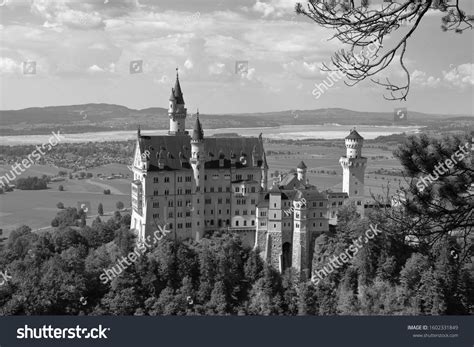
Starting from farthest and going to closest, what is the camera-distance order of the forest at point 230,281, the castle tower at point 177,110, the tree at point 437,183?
the castle tower at point 177,110 < the forest at point 230,281 < the tree at point 437,183

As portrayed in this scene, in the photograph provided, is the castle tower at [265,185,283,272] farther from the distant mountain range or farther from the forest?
the distant mountain range

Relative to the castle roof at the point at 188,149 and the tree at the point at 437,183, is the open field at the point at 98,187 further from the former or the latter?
the tree at the point at 437,183

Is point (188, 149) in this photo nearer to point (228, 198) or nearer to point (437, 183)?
point (228, 198)

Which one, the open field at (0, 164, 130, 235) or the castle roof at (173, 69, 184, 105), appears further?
the open field at (0, 164, 130, 235)

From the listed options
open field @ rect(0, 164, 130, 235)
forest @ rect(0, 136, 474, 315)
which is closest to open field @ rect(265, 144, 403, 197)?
open field @ rect(0, 164, 130, 235)

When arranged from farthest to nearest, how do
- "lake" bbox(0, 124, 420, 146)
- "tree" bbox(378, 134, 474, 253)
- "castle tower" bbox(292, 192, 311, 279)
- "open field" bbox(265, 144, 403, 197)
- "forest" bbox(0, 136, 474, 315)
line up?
"lake" bbox(0, 124, 420, 146) < "open field" bbox(265, 144, 403, 197) < "castle tower" bbox(292, 192, 311, 279) < "forest" bbox(0, 136, 474, 315) < "tree" bbox(378, 134, 474, 253)

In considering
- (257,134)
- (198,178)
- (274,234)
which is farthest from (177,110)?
(257,134)

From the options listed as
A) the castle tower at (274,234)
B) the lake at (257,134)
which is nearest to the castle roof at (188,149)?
the castle tower at (274,234)
